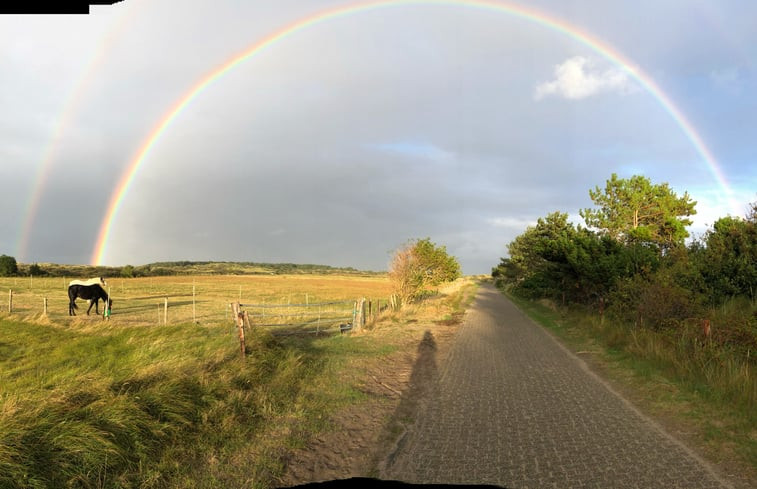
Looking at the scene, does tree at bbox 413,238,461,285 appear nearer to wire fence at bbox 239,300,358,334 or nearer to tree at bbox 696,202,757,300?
wire fence at bbox 239,300,358,334

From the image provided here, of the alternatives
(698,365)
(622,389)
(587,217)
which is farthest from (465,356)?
(587,217)

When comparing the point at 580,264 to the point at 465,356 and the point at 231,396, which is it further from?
the point at 231,396

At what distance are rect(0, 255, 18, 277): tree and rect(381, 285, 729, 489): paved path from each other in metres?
99.0

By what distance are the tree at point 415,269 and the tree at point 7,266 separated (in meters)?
86.6

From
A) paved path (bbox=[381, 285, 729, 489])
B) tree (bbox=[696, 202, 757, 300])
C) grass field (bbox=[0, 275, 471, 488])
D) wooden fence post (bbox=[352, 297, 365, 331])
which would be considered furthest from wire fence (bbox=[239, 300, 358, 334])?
tree (bbox=[696, 202, 757, 300])

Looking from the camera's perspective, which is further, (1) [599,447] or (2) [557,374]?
(2) [557,374]

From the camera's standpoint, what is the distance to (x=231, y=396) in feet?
20.2

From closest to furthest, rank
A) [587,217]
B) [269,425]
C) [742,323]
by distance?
[269,425] → [742,323] → [587,217]

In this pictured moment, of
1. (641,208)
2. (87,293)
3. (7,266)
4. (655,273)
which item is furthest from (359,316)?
(7,266)

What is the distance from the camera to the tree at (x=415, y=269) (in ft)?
89.8

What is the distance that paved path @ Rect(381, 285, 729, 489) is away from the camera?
14.2 feet

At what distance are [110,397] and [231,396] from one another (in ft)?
5.23

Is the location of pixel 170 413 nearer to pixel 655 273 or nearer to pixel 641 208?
pixel 655 273

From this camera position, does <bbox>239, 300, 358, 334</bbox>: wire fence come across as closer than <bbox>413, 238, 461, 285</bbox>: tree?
Yes
